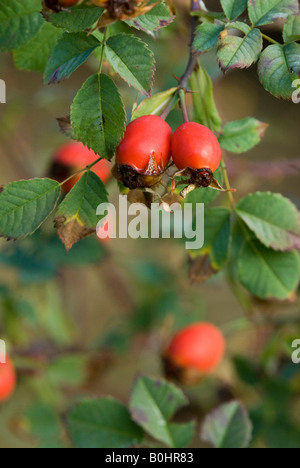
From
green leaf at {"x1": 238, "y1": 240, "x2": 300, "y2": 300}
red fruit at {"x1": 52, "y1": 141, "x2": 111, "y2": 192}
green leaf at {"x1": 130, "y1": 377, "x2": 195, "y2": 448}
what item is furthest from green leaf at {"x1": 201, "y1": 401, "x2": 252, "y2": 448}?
red fruit at {"x1": 52, "y1": 141, "x2": 111, "y2": 192}

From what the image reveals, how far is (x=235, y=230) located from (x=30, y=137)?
144 cm

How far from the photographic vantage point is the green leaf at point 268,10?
0.70 m

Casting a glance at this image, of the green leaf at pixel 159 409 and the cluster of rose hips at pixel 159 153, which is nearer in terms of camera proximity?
the cluster of rose hips at pixel 159 153

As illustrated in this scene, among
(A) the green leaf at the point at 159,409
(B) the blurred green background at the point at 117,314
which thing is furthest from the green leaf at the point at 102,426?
(B) the blurred green background at the point at 117,314

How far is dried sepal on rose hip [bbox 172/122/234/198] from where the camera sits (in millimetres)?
625

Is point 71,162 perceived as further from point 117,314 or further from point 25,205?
point 117,314

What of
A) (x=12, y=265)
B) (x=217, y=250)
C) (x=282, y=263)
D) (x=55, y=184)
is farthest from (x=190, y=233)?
(x=12, y=265)

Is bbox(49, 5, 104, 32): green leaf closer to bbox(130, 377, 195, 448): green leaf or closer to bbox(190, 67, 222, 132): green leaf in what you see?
bbox(190, 67, 222, 132): green leaf

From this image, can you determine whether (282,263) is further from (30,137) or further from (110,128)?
(30,137)

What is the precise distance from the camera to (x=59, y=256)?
1.45 meters

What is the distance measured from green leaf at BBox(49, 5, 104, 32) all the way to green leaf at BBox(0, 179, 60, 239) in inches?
7.8

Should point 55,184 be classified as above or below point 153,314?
above

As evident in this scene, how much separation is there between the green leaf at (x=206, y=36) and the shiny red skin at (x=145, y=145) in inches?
4.1

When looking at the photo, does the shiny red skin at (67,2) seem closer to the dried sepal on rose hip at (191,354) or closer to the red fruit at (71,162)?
the red fruit at (71,162)
